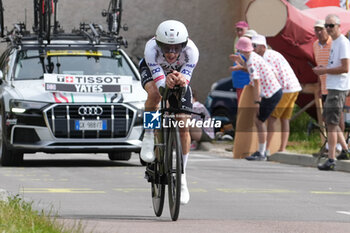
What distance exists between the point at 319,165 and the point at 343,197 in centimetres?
429

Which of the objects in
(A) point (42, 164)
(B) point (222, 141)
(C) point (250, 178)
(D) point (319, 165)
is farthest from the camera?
(B) point (222, 141)

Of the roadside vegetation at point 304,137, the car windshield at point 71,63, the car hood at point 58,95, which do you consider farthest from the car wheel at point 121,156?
the roadside vegetation at point 304,137

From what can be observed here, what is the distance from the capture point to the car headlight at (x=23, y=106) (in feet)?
52.0

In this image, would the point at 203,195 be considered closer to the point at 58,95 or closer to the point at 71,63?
the point at 58,95

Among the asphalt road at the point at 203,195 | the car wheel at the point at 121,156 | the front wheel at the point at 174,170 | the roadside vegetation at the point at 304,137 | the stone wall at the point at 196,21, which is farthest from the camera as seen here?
the stone wall at the point at 196,21

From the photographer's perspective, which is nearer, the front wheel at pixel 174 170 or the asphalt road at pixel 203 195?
the front wheel at pixel 174 170

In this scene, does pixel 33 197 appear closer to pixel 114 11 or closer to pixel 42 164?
pixel 42 164

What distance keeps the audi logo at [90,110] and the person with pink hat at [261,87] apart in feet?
10.7

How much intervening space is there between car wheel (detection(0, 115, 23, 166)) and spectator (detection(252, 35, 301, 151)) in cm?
458

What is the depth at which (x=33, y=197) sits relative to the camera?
11359mm

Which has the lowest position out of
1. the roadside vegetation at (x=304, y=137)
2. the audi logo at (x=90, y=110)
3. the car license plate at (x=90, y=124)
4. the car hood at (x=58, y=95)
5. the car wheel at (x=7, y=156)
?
the roadside vegetation at (x=304, y=137)

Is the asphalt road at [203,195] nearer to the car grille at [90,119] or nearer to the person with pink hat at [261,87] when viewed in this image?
the car grille at [90,119]

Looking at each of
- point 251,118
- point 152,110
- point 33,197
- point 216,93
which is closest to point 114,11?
point 251,118

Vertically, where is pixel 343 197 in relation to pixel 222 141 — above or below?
above
